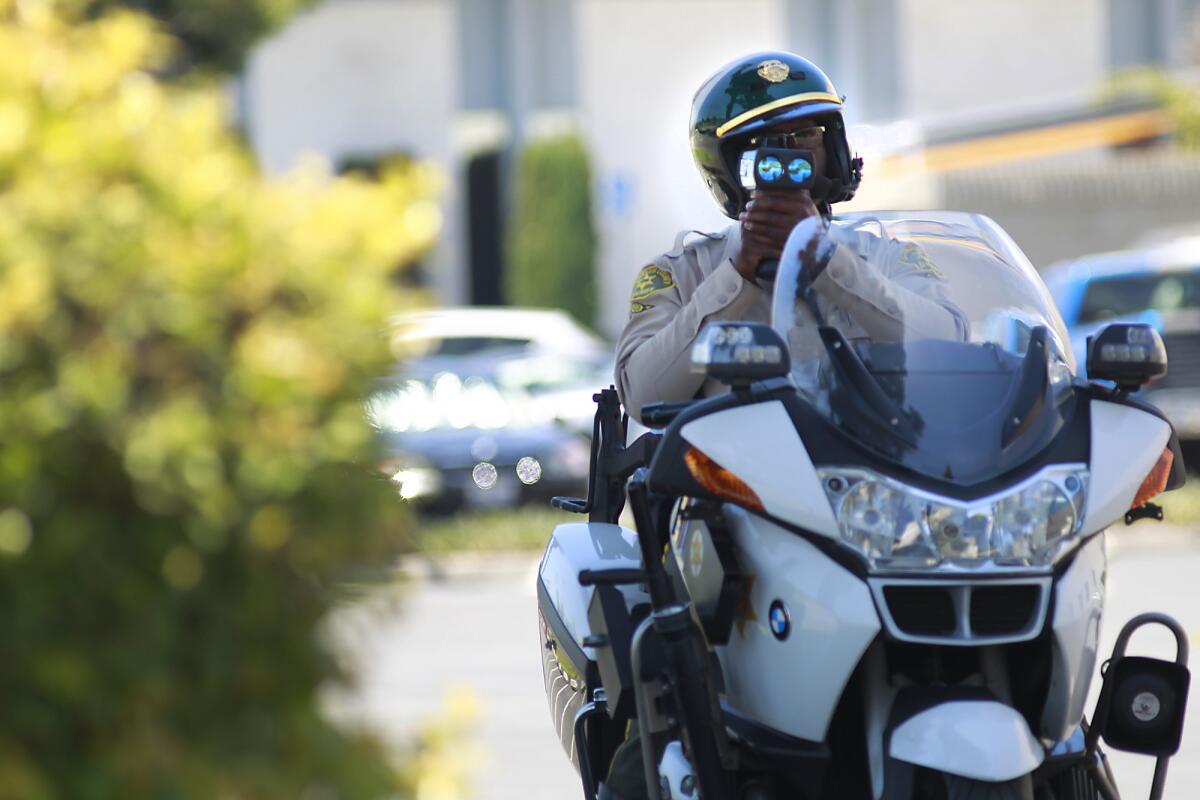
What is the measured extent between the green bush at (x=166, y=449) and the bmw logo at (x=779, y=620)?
109 cm

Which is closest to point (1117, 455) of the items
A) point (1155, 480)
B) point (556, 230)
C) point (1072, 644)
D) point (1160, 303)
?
point (1155, 480)

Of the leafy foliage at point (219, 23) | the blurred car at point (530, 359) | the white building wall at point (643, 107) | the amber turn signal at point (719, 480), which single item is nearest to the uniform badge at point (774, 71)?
the amber turn signal at point (719, 480)

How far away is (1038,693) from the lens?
10.3 feet

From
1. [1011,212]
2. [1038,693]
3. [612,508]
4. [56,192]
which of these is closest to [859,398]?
[1038,693]

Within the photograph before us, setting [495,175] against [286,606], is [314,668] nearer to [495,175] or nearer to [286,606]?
[286,606]

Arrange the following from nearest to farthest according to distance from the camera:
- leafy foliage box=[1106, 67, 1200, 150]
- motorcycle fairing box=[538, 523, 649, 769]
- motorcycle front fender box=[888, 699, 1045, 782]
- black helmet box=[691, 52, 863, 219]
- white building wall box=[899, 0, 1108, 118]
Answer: motorcycle front fender box=[888, 699, 1045, 782] < black helmet box=[691, 52, 863, 219] < motorcycle fairing box=[538, 523, 649, 769] < leafy foliage box=[1106, 67, 1200, 150] < white building wall box=[899, 0, 1108, 118]

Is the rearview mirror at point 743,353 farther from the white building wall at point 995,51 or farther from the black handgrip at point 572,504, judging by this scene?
the white building wall at point 995,51

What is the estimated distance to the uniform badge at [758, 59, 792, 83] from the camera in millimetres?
3770

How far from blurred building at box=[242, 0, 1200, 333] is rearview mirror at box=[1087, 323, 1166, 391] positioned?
28.4 metres

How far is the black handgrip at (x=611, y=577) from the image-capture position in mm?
3576

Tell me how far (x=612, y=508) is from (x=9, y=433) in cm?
233

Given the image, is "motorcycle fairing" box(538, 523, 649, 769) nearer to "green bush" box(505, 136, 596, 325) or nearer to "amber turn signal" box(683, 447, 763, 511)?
"amber turn signal" box(683, 447, 763, 511)

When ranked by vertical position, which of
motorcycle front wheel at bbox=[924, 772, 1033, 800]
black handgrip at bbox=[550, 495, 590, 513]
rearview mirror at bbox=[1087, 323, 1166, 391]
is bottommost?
motorcycle front wheel at bbox=[924, 772, 1033, 800]

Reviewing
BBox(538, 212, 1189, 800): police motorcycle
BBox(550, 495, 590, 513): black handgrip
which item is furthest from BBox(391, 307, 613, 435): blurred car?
BBox(538, 212, 1189, 800): police motorcycle
